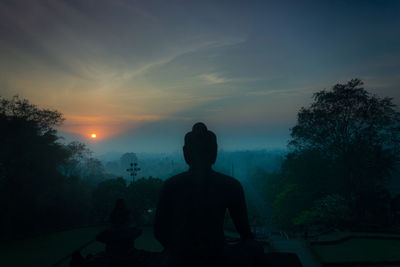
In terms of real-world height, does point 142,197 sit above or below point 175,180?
below

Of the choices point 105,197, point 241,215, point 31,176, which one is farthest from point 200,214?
point 105,197

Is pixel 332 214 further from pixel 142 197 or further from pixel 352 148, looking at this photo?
pixel 142 197

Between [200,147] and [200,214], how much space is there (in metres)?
0.85

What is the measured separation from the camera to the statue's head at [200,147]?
3.15 meters

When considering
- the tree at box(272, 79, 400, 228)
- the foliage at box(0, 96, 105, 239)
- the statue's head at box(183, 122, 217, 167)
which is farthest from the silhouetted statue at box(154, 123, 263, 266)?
the tree at box(272, 79, 400, 228)

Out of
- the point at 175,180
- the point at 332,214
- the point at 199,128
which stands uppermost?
the point at 199,128

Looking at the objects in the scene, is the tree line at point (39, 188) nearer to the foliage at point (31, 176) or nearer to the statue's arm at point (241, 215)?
the foliage at point (31, 176)

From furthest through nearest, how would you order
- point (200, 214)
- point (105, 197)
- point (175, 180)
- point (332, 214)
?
point (105, 197) → point (332, 214) → point (175, 180) → point (200, 214)

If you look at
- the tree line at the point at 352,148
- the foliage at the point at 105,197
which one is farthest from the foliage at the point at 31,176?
the tree line at the point at 352,148

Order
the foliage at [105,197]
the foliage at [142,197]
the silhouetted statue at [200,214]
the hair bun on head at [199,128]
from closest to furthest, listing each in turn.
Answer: the silhouetted statue at [200,214] → the hair bun on head at [199,128] → the foliage at [105,197] → the foliage at [142,197]

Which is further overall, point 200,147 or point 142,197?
point 142,197

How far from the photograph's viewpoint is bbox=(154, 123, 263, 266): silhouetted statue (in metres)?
2.69

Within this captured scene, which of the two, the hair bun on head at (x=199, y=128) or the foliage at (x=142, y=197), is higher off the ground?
the hair bun on head at (x=199, y=128)

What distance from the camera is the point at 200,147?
3.16 metres
